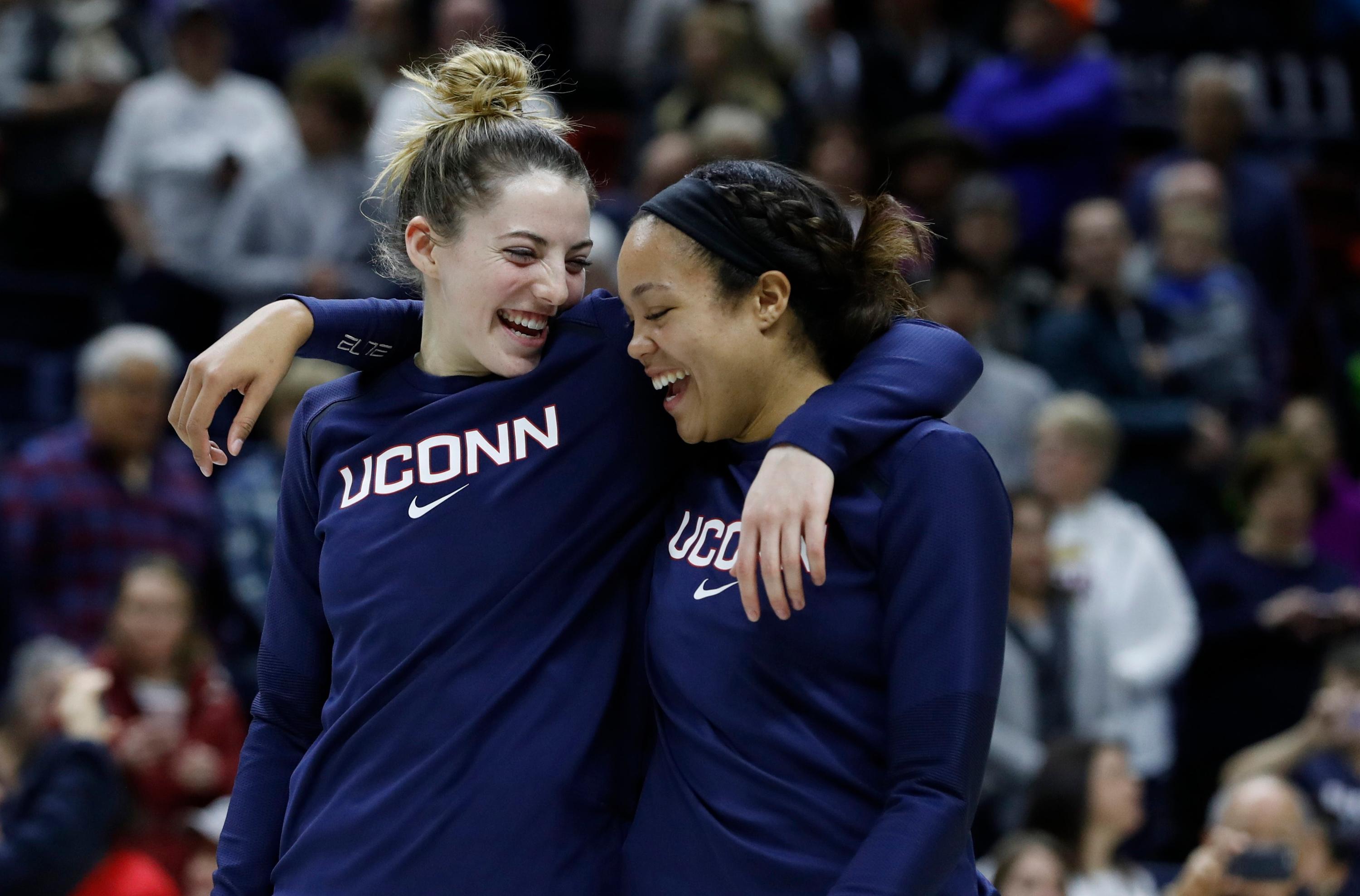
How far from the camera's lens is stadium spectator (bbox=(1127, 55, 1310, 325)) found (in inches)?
311

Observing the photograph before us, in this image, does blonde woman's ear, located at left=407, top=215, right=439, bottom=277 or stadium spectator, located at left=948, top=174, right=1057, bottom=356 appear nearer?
blonde woman's ear, located at left=407, top=215, right=439, bottom=277

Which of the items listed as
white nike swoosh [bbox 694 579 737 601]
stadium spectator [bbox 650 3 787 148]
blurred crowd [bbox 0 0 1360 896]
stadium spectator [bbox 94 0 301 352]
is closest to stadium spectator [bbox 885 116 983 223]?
blurred crowd [bbox 0 0 1360 896]

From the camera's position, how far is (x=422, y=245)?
258 cm

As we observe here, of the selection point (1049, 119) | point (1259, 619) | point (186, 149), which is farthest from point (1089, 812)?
point (186, 149)

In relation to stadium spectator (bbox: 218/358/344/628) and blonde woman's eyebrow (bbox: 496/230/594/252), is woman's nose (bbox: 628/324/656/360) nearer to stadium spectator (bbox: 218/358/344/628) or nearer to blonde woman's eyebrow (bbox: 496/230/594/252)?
blonde woman's eyebrow (bbox: 496/230/594/252)

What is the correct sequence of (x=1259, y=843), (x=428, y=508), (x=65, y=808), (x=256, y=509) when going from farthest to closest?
1. (x=256, y=509)
2. (x=1259, y=843)
3. (x=65, y=808)
4. (x=428, y=508)

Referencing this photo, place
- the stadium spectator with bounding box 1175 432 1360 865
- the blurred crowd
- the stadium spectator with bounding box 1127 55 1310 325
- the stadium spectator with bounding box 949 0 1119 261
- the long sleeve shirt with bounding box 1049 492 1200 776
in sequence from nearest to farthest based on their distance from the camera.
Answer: the blurred crowd
the long sleeve shirt with bounding box 1049 492 1200 776
the stadium spectator with bounding box 1175 432 1360 865
the stadium spectator with bounding box 949 0 1119 261
the stadium spectator with bounding box 1127 55 1310 325

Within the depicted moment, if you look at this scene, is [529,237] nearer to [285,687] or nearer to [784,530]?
[784,530]

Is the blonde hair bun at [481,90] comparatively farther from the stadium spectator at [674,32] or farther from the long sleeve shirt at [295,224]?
the stadium spectator at [674,32]

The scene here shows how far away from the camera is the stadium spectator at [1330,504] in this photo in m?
6.96

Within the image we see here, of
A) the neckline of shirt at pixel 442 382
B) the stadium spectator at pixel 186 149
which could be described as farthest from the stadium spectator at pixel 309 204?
the neckline of shirt at pixel 442 382

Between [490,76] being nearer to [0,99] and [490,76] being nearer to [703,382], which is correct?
[703,382]

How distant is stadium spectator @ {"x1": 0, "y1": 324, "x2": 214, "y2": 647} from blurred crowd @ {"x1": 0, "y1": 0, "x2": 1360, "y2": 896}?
1cm

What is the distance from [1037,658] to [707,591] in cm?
331
